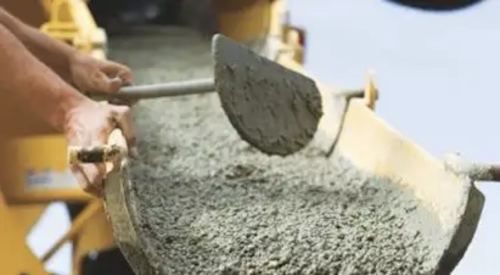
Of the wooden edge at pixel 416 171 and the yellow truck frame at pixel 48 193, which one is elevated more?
the wooden edge at pixel 416 171

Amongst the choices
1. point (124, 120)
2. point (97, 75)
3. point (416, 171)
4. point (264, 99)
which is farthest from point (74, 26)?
point (416, 171)

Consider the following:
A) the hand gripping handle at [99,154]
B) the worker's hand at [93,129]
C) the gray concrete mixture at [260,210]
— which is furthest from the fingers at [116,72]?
the hand gripping handle at [99,154]

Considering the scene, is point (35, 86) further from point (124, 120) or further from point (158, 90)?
point (158, 90)

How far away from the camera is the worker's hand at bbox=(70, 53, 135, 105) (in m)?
2.16

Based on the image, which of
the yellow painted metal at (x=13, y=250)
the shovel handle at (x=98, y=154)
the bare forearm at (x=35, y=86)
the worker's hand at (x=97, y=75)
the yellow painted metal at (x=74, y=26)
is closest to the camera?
the shovel handle at (x=98, y=154)

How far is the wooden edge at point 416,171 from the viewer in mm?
1736

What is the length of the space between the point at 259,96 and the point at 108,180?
19.7 inches

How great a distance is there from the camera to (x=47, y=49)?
2.22 metres

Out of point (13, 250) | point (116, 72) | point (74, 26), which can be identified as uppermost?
point (116, 72)

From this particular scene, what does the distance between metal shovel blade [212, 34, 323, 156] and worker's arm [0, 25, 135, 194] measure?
213mm

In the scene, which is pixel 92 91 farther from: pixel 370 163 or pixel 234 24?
pixel 234 24

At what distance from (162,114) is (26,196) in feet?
1.28

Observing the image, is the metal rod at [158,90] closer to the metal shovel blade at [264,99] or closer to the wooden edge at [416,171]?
the metal shovel blade at [264,99]

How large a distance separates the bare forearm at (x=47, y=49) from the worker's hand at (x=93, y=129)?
330 mm
